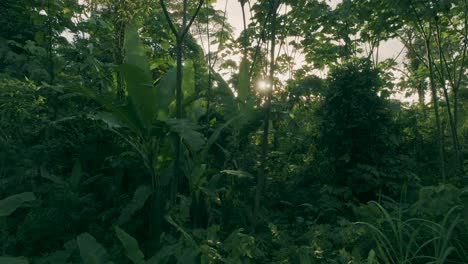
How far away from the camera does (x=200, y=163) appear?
11.4 feet

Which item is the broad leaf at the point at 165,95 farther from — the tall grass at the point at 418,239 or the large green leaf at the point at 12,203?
the tall grass at the point at 418,239

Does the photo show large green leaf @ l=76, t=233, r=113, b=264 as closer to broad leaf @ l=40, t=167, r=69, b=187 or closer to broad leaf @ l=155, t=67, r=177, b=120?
broad leaf @ l=40, t=167, r=69, b=187

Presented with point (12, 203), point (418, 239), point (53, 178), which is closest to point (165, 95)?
point (53, 178)

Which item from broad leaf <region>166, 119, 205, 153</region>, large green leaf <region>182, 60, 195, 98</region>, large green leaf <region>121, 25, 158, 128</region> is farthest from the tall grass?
large green leaf <region>182, 60, 195, 98</region>

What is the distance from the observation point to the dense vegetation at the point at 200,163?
2713mm

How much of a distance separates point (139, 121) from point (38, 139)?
1949mm

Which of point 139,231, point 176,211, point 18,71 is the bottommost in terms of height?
point 139,231

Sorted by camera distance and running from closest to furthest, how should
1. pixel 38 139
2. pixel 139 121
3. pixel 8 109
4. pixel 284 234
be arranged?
pixel 284 234 < pixel 139 121 < pixel 8 109 < pixel 38 139

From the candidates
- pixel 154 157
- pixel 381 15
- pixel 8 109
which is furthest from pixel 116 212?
pixel 381 15

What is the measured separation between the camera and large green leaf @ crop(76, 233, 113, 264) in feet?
7.69

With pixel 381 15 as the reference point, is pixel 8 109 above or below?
below

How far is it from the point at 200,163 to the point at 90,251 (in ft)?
4.40

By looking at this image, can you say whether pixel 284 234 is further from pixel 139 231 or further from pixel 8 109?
pixel 8 109

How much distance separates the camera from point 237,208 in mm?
3826
